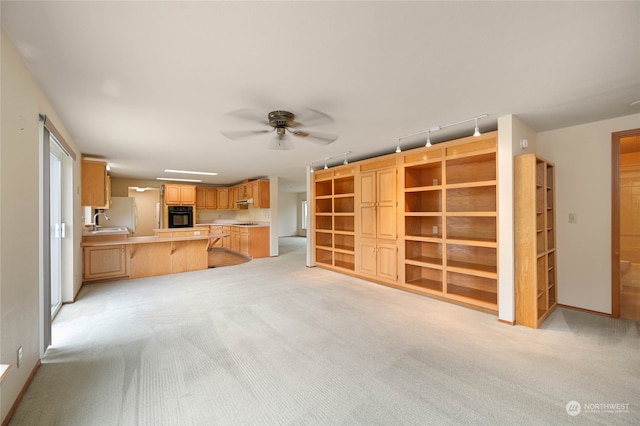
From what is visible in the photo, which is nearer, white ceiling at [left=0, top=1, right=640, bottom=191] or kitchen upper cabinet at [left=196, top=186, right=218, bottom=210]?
white ceiling at [left=0, top=1, right=640, bottom=191]

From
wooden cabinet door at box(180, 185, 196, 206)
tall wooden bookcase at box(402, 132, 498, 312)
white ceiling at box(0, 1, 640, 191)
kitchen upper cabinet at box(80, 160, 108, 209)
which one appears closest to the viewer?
white ceiling at box(0, 1, 640, 191)

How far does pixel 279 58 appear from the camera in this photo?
1.86 meters

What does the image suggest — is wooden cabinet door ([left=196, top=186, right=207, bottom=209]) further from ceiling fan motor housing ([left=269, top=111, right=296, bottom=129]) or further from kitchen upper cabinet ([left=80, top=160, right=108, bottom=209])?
ceiling fan motor housing ([left=269, top=111, right=296, bottom=129])

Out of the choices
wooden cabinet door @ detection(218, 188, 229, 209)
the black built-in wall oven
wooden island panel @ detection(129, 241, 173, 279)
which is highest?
wooden cabinet door @ detection(218, 188, 229, 209)

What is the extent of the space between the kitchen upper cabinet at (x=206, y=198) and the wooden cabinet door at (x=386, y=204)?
7027 mm

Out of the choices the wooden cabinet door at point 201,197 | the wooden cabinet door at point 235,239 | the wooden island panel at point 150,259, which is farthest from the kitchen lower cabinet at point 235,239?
the wooden island panel at point 150,259

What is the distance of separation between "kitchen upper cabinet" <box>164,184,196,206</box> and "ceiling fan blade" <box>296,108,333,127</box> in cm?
697

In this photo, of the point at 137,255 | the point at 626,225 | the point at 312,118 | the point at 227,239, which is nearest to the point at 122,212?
the point at 137,255

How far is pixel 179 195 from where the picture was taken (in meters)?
8.51

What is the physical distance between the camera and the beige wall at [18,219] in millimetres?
1595

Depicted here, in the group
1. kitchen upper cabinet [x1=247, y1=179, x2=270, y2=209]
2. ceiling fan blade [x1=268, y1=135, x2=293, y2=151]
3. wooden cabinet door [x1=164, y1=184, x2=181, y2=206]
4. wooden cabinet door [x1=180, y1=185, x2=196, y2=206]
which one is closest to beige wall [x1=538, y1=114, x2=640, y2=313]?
ceiling fan blade [x1=268, y1=135, x2=293, y2=151]

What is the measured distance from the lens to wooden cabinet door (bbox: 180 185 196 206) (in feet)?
28.1

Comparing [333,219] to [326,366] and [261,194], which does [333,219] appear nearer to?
[261,194]

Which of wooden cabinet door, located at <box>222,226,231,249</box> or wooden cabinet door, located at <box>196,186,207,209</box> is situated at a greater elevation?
wooden cabinet door, located at <box>196,186,207,209</box>
